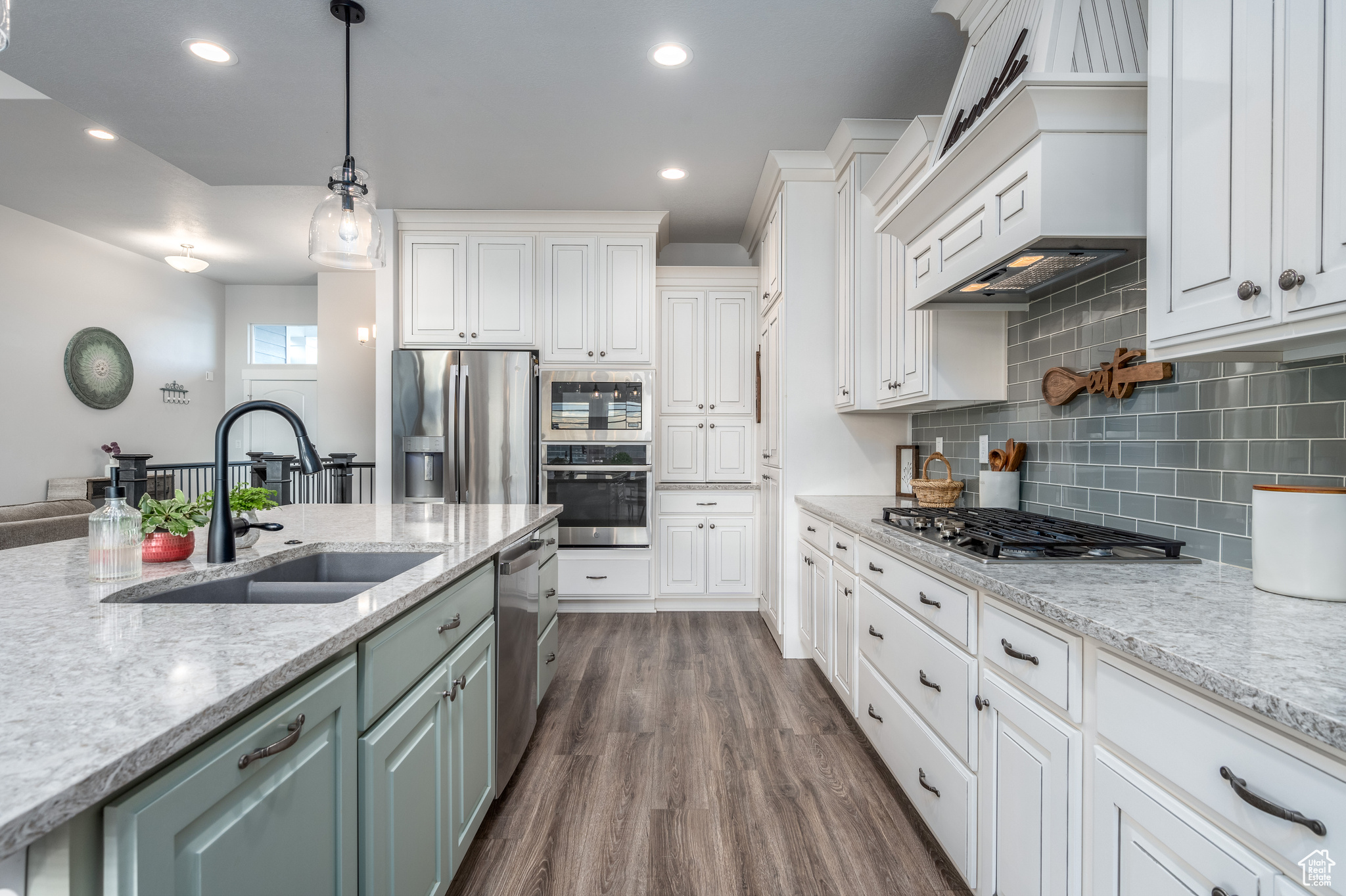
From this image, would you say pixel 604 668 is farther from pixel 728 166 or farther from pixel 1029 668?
pixel 728 166

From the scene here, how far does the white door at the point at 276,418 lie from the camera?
755 cm

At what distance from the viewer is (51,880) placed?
1.88 feet

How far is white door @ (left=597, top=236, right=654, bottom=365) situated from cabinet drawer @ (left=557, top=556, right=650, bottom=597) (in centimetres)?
136

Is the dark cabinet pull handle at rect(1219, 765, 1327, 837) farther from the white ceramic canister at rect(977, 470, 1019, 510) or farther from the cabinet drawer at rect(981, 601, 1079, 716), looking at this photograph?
the white ceramic canister at rect(977, 470, 1019, 510)

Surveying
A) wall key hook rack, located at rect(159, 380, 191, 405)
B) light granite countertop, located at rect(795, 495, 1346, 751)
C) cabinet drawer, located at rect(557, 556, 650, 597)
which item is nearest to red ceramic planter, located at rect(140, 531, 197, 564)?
light granite countertop, located at rect(795, 495, 1346, 751)

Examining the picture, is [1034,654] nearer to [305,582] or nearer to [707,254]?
[305,582]

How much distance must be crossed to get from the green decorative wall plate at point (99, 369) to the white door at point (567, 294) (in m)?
4.85

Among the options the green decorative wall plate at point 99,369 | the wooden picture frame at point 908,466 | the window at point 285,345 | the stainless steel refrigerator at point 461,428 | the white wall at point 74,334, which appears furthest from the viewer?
the window at point 285,345

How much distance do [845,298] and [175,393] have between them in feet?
24.1

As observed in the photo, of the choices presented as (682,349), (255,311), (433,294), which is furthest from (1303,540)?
(255,311)

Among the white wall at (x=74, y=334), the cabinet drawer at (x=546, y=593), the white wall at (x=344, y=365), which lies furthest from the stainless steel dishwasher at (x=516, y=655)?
the white wall at (x=74, y=334)

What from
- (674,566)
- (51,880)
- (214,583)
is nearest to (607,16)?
(214,583)

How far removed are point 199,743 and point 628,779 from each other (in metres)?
1.73

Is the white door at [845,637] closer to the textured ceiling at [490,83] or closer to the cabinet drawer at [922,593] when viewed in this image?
the cabinet drawer at [922,593]
